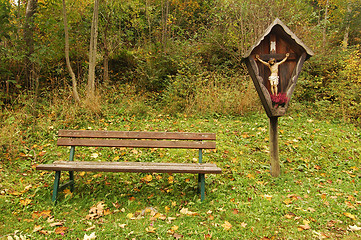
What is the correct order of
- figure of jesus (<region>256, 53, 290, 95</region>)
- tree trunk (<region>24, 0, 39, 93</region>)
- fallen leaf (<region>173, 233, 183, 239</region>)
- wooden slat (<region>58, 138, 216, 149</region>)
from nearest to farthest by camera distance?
fallen leaf (<region>173, 233, 183, 239</region>)
wooden slat (<region>58, 138, 216, 149</region>)
figure of jesus (<region>256, 53, 290, 95</region>)
tree trunk (<region>24, 0, 39, 93</region>)

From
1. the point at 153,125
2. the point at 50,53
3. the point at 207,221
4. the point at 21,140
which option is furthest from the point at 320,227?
the point at 50,53

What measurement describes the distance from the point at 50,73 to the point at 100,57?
→ 1738mm

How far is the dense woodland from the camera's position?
721 centimetres

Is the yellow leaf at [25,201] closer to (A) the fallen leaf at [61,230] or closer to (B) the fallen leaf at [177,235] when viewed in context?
(A) the fallen leaf at [61,230]

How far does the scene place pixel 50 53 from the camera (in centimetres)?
749

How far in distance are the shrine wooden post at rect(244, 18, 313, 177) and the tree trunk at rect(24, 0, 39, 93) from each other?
18.8ft

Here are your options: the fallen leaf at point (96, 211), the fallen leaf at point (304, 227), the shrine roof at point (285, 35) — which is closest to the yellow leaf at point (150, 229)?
the fallen leaf at point (96, 211)

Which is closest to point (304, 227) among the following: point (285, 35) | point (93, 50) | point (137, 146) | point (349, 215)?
point (349, 215)

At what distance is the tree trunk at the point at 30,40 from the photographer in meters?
7.08

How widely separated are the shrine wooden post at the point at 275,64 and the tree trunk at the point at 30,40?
18.8 feet

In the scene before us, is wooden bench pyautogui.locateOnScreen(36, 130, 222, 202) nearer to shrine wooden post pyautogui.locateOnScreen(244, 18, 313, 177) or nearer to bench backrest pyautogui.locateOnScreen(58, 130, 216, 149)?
bench backrest pyautogui.locateOnScreen(58, 130, 216, 149)

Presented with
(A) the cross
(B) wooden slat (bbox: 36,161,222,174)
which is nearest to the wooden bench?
(B) wooden slat (bbox: 36,161,222,174)

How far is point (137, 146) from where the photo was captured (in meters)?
3.96

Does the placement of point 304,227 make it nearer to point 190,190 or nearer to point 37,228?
point 190,190
